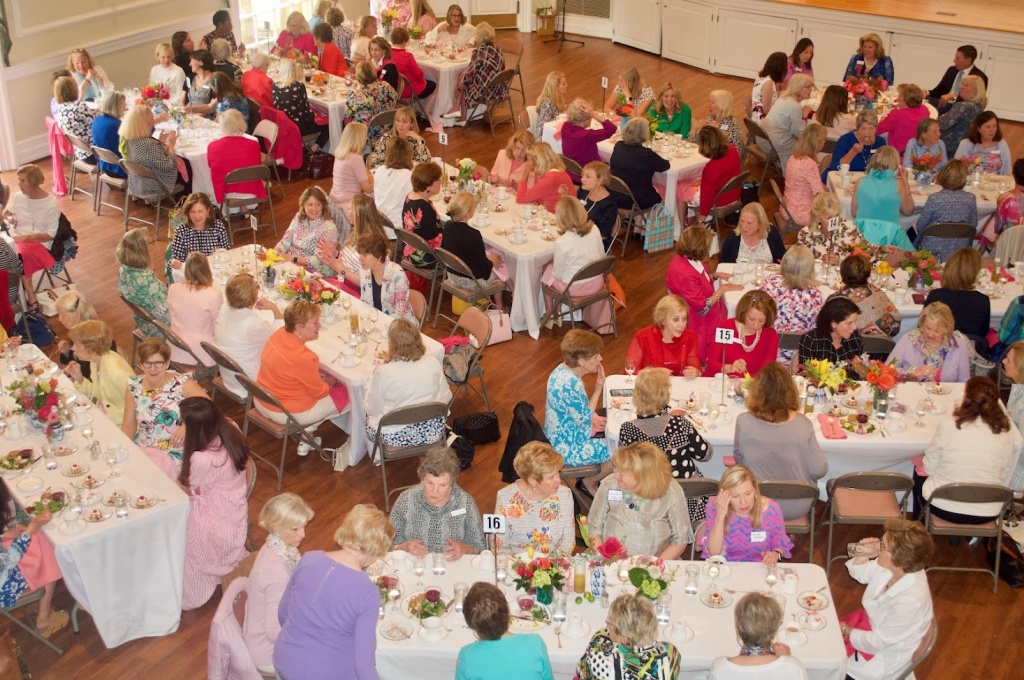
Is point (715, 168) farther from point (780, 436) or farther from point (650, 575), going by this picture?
point (650, 575)

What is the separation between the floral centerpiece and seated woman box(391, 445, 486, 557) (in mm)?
431

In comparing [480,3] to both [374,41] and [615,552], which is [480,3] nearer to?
[374,41]

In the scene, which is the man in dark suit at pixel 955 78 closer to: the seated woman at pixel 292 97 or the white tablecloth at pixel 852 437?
the white tablecloth at pixel 852 437

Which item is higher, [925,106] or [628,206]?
[925,106]

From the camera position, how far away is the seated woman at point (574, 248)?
28.3 ft

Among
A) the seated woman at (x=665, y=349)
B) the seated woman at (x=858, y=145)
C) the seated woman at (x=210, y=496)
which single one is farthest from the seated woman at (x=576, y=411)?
the seated woman at (x=858, y=145)

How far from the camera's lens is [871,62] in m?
12.5

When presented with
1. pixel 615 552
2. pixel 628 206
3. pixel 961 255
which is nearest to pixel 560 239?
pixel 628 206

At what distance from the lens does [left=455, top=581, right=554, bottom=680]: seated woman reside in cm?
448

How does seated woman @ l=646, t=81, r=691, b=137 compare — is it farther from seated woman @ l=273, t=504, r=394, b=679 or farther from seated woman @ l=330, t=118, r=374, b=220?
seated woman @ l=273, t=504, r=394, b=679

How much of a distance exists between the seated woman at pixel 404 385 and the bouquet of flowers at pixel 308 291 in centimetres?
111

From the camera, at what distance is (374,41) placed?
12.9 metres

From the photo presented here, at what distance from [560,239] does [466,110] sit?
5.57 metres

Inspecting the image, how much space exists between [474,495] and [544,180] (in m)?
3.45
